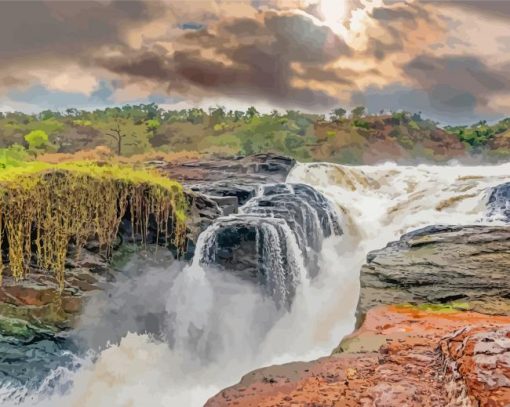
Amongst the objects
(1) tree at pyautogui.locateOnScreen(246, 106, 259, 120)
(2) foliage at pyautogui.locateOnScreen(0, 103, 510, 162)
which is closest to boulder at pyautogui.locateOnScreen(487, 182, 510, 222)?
(2) foliage at pyautogui.locateOnScreen(0, 103, 510, 162)

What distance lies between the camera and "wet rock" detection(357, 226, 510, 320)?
5.47m

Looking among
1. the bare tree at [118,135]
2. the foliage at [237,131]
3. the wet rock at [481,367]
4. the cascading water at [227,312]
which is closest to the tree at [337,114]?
the foliage at [237,131]

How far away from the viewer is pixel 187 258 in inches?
261

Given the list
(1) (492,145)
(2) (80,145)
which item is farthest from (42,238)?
(1) (492,145)

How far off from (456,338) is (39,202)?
4.72 meters

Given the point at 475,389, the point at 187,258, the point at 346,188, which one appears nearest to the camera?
the point at 475,389

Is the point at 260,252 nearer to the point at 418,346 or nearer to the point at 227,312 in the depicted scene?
the point at 227,312

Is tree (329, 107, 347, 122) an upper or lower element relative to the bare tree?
upper

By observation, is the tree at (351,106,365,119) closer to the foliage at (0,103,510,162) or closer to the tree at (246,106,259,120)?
the foliage at (0,103,510,162)

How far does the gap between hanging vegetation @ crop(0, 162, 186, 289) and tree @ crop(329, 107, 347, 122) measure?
1923 cm

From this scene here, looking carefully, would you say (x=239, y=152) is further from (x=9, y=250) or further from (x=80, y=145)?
(x=9, y=250)

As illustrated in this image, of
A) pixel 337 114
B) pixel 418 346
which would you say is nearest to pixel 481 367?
pixel 418 346

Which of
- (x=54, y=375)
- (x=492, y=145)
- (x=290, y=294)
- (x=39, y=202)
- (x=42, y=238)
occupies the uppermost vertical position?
(x=492, y=145)

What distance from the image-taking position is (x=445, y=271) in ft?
19.7
